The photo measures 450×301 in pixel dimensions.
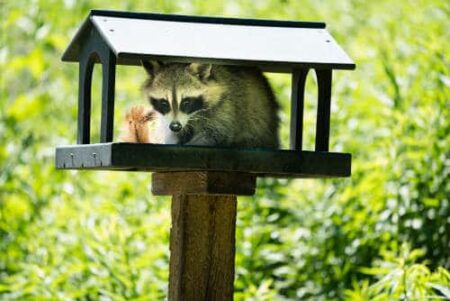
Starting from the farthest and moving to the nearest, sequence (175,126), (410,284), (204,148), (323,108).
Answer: (410,284) → (323,108) → (175,126) → (204,148)

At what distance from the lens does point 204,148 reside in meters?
3.64

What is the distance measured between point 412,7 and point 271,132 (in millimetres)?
2978

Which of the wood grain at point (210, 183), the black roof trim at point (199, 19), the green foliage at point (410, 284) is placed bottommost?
the green foliage at point (410, 284)

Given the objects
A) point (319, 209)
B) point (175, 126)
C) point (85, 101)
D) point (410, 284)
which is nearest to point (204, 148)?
point (175, 126)

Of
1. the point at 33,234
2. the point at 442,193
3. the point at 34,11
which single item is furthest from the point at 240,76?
the point at 34,11

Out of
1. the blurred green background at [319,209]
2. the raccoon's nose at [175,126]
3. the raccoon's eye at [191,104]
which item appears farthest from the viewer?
the blurred green background at [319,209]

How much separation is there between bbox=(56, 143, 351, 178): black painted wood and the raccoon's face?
7.9 inches

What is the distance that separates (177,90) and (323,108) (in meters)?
0.56

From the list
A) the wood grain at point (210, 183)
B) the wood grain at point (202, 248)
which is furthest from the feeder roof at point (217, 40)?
the wood grain at point (202, 248)

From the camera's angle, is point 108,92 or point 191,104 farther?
point 191,104

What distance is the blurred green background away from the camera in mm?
5930

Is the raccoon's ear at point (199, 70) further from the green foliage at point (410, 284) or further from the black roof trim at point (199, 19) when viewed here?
the green foliage at point (410, 284)

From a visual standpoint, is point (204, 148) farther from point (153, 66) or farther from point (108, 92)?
point (153, 66)

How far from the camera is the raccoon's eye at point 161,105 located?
390 cm
